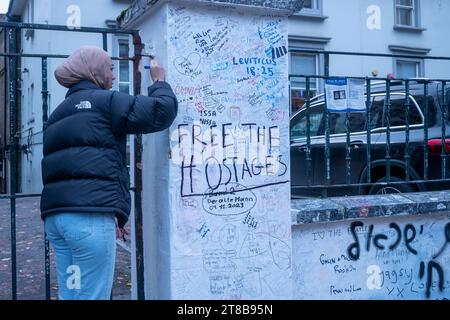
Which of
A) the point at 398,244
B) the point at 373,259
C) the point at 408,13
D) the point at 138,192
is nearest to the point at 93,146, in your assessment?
the point at 138,192

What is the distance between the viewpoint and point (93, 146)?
289 cm

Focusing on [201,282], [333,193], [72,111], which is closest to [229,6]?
[72,111]

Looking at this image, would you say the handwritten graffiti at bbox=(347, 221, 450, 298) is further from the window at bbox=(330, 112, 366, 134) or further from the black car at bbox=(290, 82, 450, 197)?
the window at bbox=(330, 112, 366, 134)

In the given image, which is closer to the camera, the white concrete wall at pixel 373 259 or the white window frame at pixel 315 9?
the white concrete wall at pixel 373 259

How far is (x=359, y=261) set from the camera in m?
4.15

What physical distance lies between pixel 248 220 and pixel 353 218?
3.16 ft

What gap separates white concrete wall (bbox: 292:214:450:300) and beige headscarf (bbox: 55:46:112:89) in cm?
173

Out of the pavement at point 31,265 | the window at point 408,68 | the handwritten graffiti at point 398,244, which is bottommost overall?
the pavement at point 31,265

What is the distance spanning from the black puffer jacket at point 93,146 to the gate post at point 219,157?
0.41m

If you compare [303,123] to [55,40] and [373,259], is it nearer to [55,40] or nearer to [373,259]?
[373,259]

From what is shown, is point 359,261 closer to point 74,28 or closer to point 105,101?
point 105,101

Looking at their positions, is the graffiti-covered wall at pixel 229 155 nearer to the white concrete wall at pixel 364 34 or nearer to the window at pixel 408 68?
the white concrete wall at pixel 364 34

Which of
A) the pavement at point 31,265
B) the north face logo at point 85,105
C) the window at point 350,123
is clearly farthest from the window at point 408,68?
the north face logo at point 85,105

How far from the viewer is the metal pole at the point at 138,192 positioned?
3648mm
